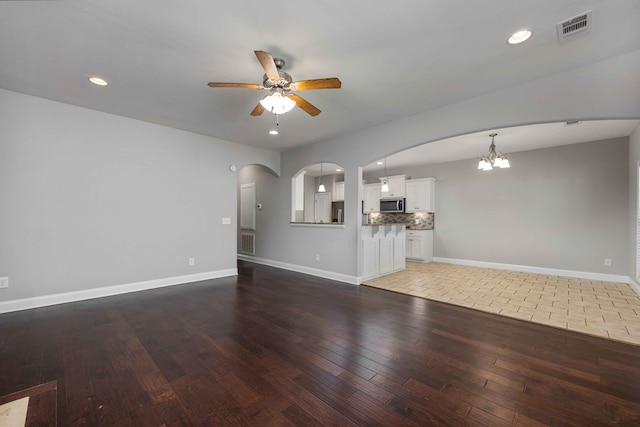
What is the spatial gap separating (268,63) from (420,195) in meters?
6.03

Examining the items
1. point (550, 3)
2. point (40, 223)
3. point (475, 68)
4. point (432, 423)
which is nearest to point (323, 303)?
point (432, 423)

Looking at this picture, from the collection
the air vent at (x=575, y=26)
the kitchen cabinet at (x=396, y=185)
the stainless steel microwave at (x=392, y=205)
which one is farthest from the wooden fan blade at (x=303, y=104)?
the stainless steel microwave at (x=392, y=205)

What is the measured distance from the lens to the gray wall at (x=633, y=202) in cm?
415

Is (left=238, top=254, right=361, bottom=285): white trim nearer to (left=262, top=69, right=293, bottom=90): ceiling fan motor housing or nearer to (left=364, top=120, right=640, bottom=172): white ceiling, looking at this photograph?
(left=364, top=120, right=640, bottom=172): white ceiling

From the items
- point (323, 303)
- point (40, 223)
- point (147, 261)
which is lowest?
point (323, 303)

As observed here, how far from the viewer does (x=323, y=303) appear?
3.57 metres

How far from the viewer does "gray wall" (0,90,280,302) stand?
322cm

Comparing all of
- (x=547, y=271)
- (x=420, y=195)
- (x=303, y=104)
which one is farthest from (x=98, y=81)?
(x=547, y=271)

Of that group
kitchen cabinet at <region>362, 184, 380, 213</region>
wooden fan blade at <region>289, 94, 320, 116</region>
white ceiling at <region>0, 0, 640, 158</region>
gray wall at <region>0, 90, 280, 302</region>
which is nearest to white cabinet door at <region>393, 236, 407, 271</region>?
kitchen cabinet at <region>362, 184, 380, 213</region>

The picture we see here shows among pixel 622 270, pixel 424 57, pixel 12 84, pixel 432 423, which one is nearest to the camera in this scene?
pixel 432 423

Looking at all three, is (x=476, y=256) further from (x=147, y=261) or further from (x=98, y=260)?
(x=98, y=260)

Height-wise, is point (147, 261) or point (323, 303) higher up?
point (147, 261)

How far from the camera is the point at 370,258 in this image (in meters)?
4.91

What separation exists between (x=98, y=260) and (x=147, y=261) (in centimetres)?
62
